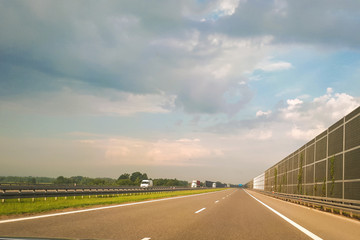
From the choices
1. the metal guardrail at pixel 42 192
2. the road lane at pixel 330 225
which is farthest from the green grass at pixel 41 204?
the road lane at pixel 330 225

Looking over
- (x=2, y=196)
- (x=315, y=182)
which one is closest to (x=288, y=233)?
(x=2, y=196)

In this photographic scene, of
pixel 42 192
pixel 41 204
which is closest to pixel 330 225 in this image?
pixel 41 204

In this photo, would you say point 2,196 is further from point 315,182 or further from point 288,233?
point 315,182

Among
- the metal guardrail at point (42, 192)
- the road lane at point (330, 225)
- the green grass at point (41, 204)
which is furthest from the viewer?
the metal guardrail at point (42, 192)

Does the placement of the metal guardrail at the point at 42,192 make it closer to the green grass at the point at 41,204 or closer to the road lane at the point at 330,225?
the green grass at the point at 41,204

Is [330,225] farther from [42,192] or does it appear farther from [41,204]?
[42,192]

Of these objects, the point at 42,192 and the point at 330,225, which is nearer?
the point at 330,225

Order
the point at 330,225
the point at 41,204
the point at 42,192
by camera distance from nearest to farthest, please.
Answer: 1. the point at 330,225
2. the point at 41,204
3. the point at 42,192

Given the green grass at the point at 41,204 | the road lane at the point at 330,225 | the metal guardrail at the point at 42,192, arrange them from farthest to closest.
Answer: the metal guardrail at the point at 42,192 → the green grass at the point at 41,204 → the road lane at the point at 330,225

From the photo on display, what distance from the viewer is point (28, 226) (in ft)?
28.1

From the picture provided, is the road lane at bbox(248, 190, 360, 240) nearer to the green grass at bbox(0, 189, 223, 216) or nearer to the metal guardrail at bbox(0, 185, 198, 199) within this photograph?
the green grass at bbox(0, 189, 223, 216)

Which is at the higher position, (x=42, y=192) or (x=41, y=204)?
(x=42, y=192)

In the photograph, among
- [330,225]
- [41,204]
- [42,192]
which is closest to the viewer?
[330,225]

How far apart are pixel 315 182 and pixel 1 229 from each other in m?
29.4
